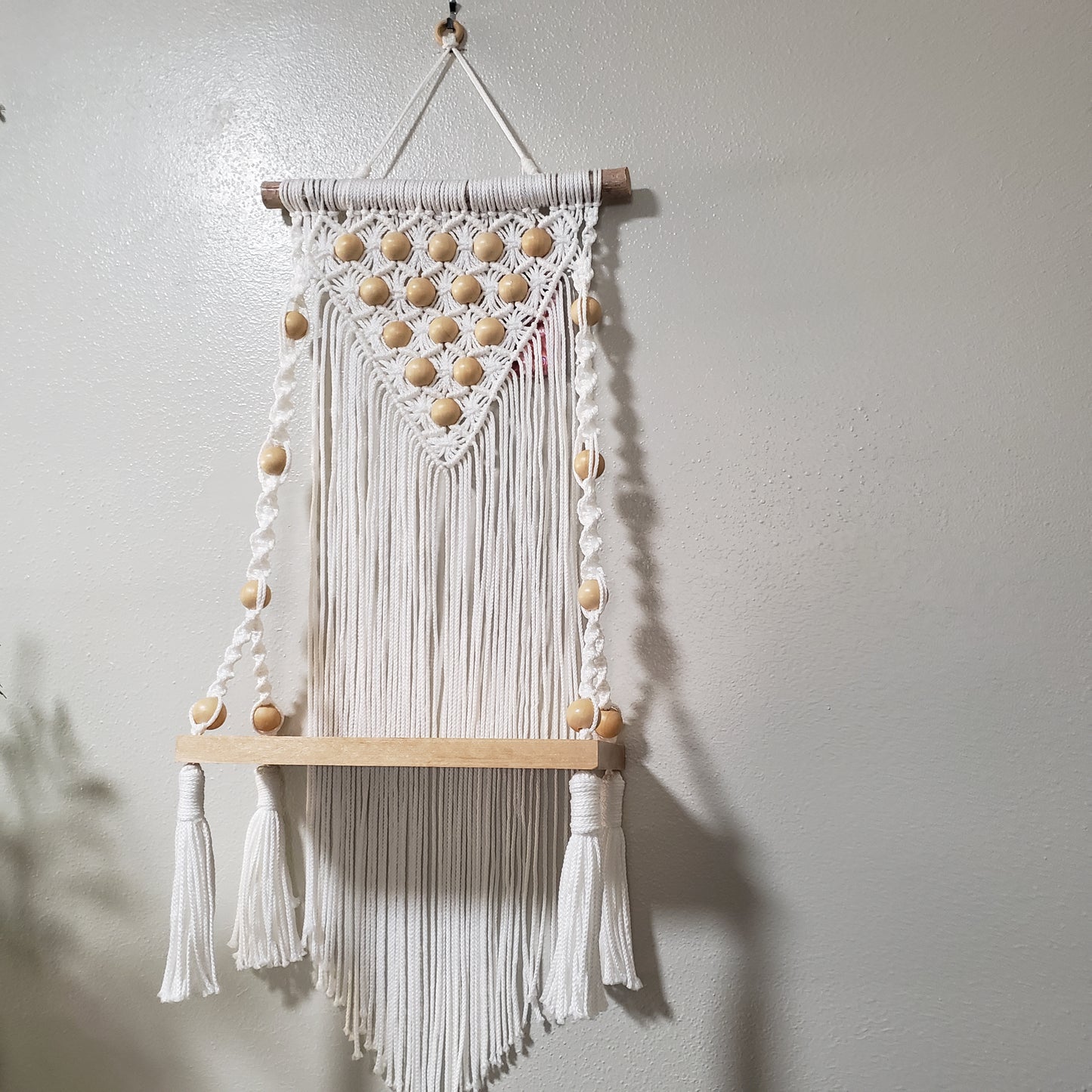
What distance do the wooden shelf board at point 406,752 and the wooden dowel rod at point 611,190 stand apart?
0.59 m

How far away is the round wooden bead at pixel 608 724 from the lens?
3.12 feet

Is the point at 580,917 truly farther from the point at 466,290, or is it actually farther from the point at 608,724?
the point at 466,290

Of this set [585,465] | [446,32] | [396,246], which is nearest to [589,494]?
[585,465]

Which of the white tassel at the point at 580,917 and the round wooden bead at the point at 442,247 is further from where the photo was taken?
the round wooden bead at the point at 442,247

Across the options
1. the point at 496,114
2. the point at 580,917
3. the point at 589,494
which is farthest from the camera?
the point at 496,114

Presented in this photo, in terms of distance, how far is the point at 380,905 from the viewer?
101 cm

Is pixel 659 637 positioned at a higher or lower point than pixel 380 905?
higher

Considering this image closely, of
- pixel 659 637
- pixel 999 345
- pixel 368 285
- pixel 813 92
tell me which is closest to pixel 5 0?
pixel 368 285

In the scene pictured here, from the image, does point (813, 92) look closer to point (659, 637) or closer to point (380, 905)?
point (659, 637)

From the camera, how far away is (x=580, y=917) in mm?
863

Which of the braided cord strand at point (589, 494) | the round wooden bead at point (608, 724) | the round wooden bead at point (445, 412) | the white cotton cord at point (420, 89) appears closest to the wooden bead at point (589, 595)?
the braided cord strand at point (589, 494)

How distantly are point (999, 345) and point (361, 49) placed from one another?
31.9 inches

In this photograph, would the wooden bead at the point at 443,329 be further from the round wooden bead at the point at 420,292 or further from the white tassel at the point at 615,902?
the white tassel at the point at 615,902

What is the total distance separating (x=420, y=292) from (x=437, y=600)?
34cm
